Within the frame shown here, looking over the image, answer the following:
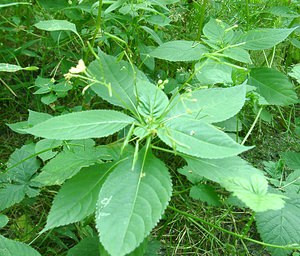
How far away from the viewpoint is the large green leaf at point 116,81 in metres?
0.98

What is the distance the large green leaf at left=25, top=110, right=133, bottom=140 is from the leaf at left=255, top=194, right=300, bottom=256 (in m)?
0.42

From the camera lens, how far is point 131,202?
79 centimetres

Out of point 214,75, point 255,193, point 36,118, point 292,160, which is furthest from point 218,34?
point 255,193

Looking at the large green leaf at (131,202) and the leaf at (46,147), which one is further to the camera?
the leaf at (46,147)

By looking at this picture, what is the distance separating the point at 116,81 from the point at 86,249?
0.35 m

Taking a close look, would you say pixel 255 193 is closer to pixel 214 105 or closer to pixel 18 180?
pixel 214 105

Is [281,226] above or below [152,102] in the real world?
below

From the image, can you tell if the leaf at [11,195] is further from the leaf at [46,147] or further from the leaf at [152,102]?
the leaf at [152,102]

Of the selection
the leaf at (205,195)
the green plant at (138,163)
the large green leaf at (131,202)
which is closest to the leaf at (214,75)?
the green plant at (138,163)

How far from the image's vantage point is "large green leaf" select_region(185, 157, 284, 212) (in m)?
0.78

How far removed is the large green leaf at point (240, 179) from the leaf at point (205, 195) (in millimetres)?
220

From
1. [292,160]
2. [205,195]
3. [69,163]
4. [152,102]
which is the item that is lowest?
[292,160]

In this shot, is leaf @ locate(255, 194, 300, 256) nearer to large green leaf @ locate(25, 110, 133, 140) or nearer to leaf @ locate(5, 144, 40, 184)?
large green leaf @ locate(25, 110, 133, 140)

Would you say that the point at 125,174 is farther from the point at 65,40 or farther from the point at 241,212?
the point at 65,40
